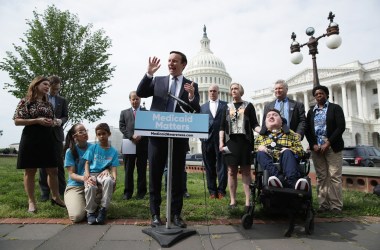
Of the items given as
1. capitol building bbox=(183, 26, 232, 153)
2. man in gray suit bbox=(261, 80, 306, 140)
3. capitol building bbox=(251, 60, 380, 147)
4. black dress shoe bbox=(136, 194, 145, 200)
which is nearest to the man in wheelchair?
man in gray suit bbox=(261, 80, 306, 140)

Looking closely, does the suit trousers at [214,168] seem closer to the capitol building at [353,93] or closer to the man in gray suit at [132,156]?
the man in gray suit at [132,156]

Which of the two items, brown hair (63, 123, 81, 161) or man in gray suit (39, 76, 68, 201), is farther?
man in gray suit (39, 76, 68, 201)

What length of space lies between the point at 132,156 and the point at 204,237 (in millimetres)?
3068

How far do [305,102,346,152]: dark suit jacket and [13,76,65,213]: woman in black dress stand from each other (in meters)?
4.43

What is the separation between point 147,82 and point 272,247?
2.41 m

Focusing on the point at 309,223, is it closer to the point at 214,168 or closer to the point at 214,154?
the point at 214,168

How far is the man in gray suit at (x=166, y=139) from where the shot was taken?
3.62 meters

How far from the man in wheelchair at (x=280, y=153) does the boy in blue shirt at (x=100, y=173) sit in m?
2.18

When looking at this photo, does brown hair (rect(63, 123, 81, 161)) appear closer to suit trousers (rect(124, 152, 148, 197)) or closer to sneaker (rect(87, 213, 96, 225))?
sneaker (rect(87, 213, 96, 225))

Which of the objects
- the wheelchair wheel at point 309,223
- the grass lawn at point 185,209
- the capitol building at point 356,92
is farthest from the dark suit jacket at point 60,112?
the capitol building at point 356,92

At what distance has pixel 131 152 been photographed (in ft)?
18.9

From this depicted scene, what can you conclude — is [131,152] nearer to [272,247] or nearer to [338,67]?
[272,247]

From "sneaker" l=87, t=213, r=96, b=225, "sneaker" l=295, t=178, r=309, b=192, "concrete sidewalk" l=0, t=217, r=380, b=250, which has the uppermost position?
"sneaker" l=295, t=178, r=309, b=192

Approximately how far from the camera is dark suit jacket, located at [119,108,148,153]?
5875 mm
